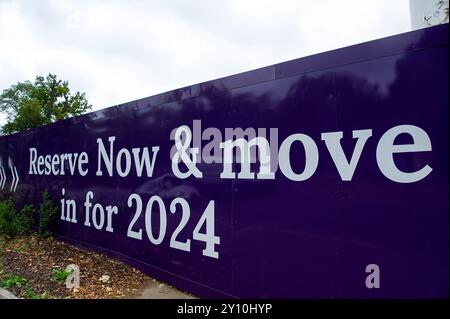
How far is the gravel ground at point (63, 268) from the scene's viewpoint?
3967 millimetres

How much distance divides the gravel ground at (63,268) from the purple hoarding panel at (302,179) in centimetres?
Result: 29

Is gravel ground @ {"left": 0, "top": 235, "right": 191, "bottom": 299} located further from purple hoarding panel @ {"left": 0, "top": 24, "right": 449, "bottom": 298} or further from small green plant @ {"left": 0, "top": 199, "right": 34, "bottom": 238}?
small green plant @ {"left": 0, "top": 199, "right": 34, "bottom": 238}

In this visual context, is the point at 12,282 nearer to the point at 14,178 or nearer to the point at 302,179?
the point at 302,179

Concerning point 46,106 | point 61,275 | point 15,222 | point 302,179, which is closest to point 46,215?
point 15,222

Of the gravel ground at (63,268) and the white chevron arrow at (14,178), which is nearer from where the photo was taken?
the gravel ground at (63,268)

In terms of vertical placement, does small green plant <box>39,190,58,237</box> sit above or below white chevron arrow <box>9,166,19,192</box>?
below

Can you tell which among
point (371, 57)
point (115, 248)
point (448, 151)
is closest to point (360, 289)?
point (448, 151)

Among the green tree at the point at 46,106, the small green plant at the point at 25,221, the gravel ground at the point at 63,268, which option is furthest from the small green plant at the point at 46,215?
the green tree at the point at 46,106

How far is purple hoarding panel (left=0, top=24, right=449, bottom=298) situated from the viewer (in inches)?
88.4

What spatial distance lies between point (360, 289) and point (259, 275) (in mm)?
942

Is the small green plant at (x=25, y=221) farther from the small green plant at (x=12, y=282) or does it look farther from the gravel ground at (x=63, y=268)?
the small green plant at (x=12, y=282)

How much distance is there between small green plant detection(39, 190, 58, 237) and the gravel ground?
0.35 meters

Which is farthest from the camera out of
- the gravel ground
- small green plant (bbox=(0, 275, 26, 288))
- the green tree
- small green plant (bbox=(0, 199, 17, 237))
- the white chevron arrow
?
the green tree

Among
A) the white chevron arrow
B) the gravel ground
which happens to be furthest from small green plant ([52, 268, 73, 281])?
the white chevron arrow
